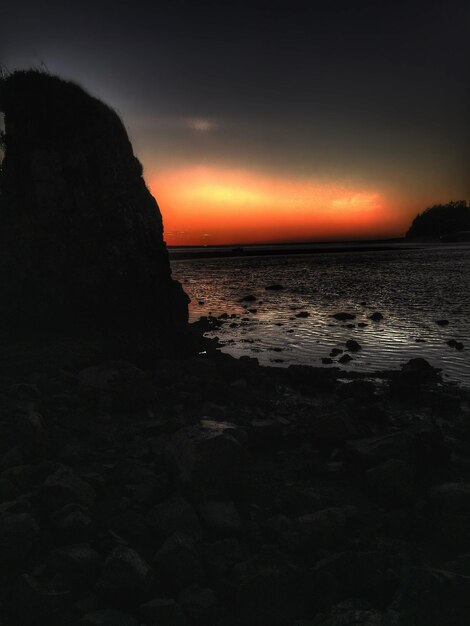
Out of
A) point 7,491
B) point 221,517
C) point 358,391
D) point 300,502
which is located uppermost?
point 7,491

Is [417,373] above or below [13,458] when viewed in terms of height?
below

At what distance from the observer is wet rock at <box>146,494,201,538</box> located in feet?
19.2

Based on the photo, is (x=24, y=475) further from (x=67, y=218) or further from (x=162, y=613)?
(x=67, y=218)

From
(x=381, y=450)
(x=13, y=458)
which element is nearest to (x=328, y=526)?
(x=381, y=450)

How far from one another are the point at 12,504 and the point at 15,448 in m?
1.68

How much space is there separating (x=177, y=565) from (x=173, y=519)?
1.02m

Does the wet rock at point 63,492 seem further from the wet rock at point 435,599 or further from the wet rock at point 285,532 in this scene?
the wet rock at point 435,599

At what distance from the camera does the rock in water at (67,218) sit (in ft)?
Result: 52.3

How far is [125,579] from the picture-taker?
471 cm

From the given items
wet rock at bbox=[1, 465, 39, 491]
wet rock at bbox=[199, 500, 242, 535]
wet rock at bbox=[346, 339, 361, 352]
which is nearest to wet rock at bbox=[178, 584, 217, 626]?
wet rock at bbox=[199, 500, 242, 535]

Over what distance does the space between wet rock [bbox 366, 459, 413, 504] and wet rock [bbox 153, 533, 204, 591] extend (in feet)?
10.7

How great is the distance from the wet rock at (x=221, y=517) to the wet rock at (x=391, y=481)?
2.34 meters

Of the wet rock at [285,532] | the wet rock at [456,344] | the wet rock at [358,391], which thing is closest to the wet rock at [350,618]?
the wet rock at [285,532]

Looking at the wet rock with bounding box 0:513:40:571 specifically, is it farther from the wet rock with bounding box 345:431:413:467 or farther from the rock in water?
the rock in water
